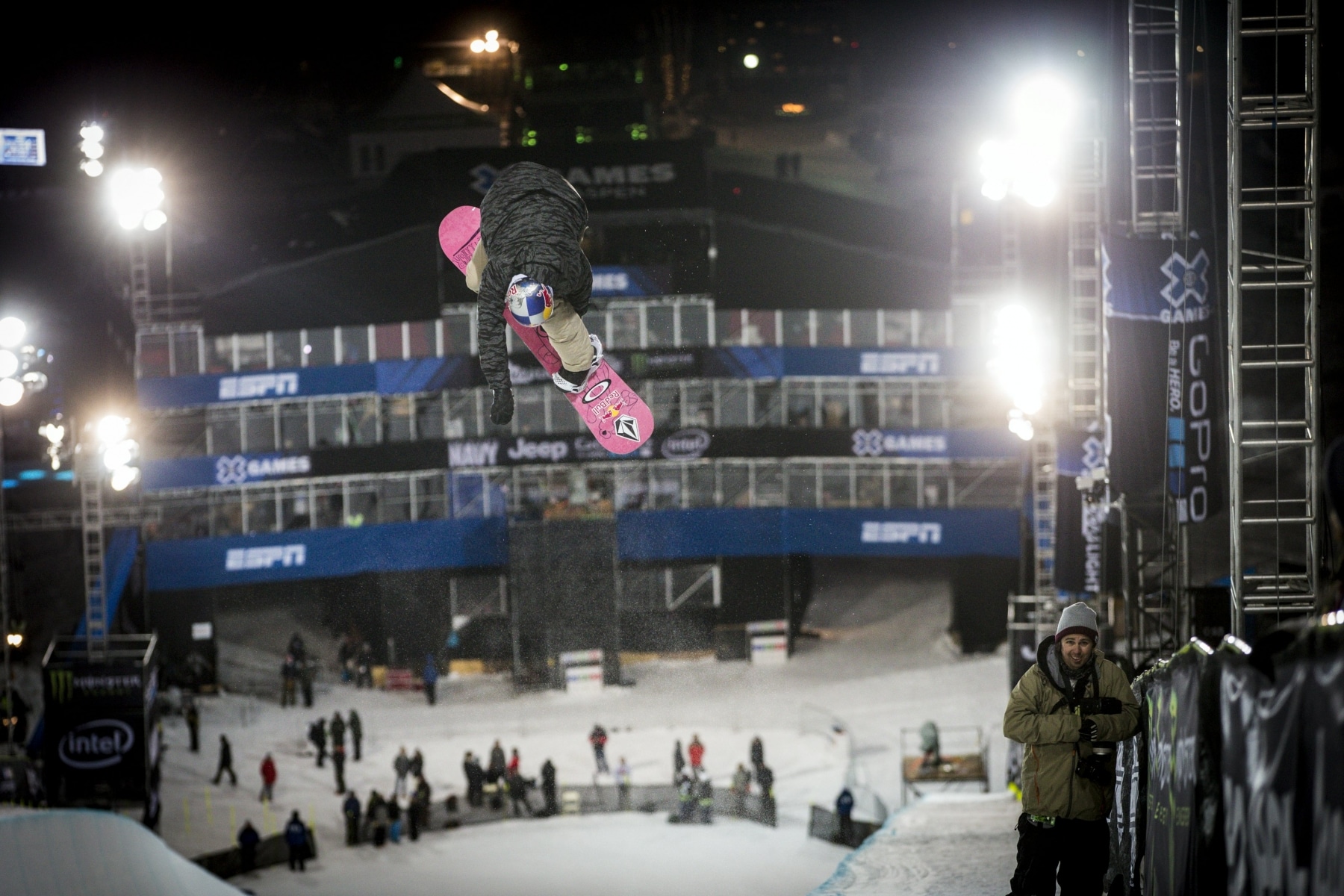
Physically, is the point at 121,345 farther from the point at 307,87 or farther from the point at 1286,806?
the point at 1286,806

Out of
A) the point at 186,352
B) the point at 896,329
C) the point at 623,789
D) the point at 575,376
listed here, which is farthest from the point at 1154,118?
the point at 186,352

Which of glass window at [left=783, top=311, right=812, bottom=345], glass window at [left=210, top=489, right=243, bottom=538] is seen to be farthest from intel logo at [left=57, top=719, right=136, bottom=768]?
glass window at [left=783, top=311, right=812, bottom=345]

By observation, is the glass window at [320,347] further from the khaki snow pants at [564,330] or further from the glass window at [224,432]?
the khaki snow pants at [564,330]

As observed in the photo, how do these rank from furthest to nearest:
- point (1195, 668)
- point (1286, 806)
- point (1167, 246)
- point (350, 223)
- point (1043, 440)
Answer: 1. point (350, 223)
2. point (1043, 440)
3. point (1167, 246)
4. point (1195, 668)
5. point (1286, 806)

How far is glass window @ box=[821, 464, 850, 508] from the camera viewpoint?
78.1 ft

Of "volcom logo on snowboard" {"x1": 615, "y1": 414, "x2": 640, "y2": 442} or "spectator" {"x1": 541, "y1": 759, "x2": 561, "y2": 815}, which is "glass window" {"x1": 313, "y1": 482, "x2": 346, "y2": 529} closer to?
"spectator" {"x1": 541, "y1": 759, "x2": 561, "y2": 815}

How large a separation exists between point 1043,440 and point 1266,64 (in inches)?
297

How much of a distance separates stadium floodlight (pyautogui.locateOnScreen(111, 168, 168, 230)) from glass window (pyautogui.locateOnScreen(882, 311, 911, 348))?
1289cm

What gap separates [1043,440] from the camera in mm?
15703

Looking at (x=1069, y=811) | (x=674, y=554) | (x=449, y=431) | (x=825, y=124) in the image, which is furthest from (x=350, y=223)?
(x=1069, y=811)

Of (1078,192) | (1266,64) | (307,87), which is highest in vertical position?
(307,87)

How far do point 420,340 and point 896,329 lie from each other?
8694mm

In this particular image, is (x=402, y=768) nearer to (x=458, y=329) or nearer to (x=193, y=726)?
(x=193, y=726)

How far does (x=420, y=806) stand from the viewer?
54.8 feet
